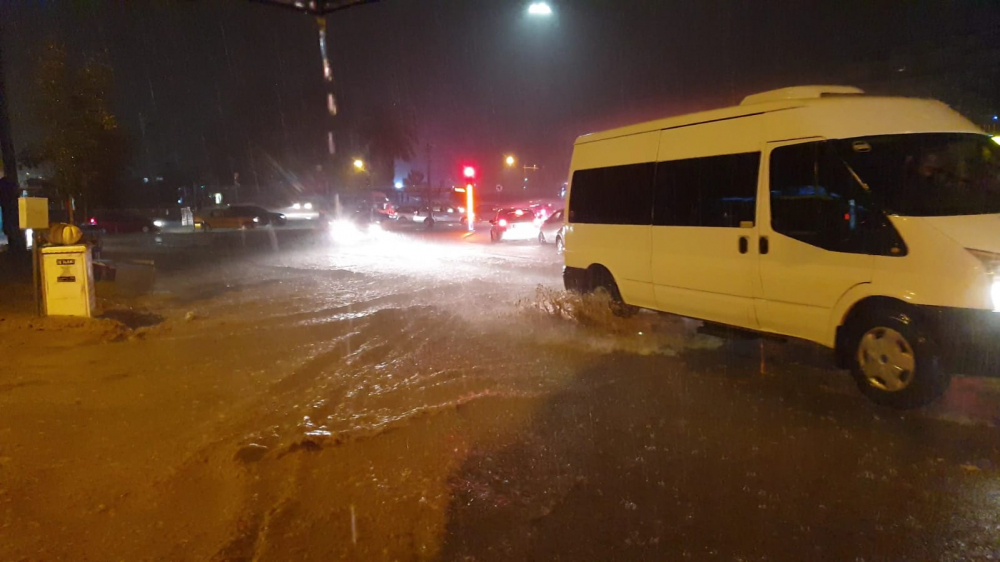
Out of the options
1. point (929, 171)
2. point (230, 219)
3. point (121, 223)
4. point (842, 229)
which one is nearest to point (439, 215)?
point (230, 219)

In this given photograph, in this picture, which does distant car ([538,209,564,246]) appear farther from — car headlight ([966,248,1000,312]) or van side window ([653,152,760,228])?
car headlight ([966,248,1000,312])

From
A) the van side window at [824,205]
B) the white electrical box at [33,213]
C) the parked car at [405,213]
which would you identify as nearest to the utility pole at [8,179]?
the white electrical box at [33,213]

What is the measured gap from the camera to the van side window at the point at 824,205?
570 cm

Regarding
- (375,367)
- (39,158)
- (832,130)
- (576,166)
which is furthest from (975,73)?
(39,158)

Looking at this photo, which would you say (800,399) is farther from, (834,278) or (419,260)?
(419,260)

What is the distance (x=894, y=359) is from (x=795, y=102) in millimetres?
2532

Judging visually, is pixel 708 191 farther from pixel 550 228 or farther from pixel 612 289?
pixel 550 228

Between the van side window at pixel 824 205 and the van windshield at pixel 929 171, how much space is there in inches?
4.6

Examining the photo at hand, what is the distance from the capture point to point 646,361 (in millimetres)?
7586

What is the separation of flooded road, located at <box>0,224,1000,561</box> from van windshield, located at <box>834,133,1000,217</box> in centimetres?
170

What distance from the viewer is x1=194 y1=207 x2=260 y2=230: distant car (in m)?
44.3

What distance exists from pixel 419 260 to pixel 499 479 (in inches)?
618

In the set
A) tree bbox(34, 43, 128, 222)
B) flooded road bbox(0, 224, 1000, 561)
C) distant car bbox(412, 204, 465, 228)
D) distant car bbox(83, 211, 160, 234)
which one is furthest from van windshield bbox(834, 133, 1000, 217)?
distant car bbox(83, 211, 160, 234)

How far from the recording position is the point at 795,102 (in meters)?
6.52
